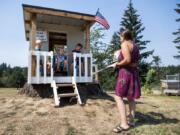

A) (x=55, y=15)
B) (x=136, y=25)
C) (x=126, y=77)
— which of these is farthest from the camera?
(x=136, y=25)

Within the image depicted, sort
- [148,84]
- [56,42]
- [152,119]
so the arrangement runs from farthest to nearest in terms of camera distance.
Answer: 1. [148,84]
2. [56,42]
3. [152,119]

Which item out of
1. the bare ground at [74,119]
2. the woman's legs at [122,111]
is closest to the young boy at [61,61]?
the bare ground at [74,119]

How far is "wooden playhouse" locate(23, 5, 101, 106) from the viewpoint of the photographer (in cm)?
796

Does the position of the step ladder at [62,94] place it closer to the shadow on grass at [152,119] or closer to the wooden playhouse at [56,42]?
the wooden playhouse at [56,42]

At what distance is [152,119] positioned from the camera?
20.6ft

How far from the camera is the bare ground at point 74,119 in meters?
5.10

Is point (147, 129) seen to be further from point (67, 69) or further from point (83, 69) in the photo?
point (67, 69)

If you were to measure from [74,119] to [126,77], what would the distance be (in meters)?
1.59

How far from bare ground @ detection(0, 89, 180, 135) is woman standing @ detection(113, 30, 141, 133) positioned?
46 centimetres

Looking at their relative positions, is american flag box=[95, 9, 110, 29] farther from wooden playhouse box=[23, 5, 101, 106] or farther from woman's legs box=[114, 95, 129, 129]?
woman's legs box=[114, 95, 129, 129]

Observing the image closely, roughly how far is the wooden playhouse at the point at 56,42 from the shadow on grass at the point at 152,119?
1.76 m

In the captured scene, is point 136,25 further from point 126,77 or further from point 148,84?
point 126,77

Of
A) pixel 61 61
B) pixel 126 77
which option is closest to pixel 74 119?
pixel 126 77

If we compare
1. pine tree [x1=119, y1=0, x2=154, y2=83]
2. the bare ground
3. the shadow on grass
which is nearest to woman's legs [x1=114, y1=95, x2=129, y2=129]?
the bare ground
